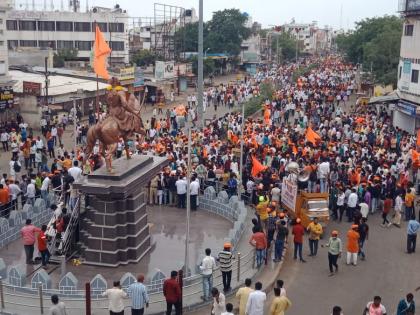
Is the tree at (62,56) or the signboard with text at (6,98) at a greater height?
the tree at (62,56)

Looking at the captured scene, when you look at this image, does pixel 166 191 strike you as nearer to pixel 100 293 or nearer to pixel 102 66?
pixel 102 66

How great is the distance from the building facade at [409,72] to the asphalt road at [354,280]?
709 inches

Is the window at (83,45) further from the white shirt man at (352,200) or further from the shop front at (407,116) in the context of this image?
the white shirt man at (352,200)

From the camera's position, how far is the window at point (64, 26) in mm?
64562

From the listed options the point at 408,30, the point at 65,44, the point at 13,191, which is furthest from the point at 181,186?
the point at 65,44

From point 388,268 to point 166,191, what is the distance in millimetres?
8424

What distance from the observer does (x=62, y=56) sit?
202 feet

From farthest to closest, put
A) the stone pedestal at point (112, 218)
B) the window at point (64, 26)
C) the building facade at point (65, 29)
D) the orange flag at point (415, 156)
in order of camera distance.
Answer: the window at point (64, 26) → the building facade at point (65, 29) → the orange flag at point (415, 156) → the stone pedestal at point (112, 218)

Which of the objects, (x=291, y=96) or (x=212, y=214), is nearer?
(x=212, y=214)

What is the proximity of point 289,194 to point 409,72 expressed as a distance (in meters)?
20.1

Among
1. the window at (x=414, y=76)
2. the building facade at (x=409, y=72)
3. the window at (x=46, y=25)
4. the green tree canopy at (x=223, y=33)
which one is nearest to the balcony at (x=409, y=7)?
the building facade at (x=409, y=72)

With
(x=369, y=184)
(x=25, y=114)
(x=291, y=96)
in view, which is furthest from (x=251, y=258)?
(x=291, y=96)

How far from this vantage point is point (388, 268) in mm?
15758

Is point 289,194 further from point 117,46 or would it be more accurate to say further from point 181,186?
point 117,46
